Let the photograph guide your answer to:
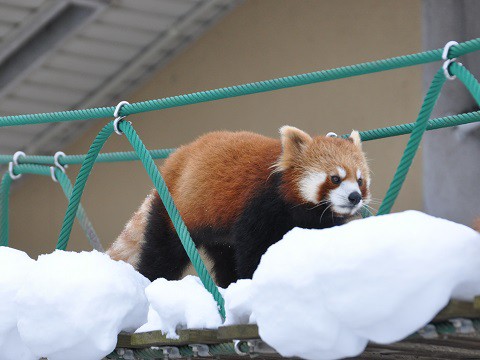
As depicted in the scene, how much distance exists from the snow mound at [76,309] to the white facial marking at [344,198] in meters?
0.60

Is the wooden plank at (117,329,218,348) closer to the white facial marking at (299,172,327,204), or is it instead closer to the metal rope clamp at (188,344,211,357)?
the metal rope clamp at (188,344,211,357)

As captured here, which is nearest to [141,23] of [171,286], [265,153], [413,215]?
[265,153]

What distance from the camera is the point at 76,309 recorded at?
2.47 metres

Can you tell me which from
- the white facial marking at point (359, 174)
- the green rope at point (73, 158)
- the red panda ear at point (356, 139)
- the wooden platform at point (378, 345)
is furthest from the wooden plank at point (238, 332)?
the green rope at point (73, 158)

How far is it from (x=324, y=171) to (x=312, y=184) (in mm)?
50

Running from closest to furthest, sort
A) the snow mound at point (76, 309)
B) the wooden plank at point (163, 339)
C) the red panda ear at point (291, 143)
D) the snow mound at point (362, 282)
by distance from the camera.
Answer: the snow mound at point (362, 282) → the wooden plank at point (163, 339) → the snow mound at point (76, 309) → the red panda ear at point (291, 143)

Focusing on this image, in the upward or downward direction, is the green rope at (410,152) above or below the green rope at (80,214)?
above

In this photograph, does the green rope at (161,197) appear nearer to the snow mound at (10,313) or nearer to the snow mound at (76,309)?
the snow mound at (76,309)

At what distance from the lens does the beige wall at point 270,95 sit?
284 inches

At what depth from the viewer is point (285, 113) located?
7.65 m

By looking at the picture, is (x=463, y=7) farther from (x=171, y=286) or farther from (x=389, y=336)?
(x=389, y=336)

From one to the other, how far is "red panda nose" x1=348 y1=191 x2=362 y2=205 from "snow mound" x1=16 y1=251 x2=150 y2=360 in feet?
2.07

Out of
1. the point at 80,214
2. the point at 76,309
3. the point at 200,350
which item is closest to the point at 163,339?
the point at 200,350

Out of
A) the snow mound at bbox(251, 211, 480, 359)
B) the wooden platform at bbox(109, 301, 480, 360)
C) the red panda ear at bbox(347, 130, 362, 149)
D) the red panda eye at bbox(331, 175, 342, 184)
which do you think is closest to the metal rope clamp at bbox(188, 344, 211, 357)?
the wooden platform at bbox(109, 301, 480, 360)
